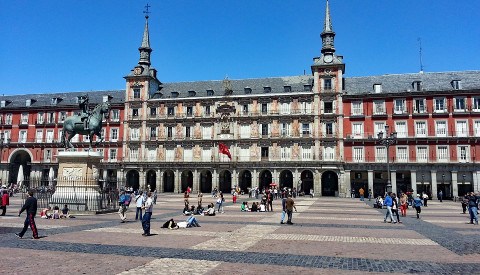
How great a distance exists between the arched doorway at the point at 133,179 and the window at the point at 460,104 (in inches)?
1816

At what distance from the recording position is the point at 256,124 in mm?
51469

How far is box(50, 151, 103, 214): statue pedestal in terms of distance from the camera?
67.6ft

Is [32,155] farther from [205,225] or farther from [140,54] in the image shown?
[205,225]

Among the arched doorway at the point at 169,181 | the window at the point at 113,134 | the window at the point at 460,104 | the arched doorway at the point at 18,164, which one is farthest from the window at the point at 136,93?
the window at the point at 460,104

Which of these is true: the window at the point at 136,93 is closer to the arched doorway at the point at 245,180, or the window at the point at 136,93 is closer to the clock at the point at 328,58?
the arched doorway at the point at 245,180

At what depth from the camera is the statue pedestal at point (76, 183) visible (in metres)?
20.6

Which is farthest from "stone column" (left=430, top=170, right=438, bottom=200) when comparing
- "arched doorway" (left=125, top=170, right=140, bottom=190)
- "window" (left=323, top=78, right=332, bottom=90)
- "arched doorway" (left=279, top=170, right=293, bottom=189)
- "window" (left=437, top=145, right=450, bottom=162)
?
"arched doorway" (left=125, top=170, right=140, bottom=190)

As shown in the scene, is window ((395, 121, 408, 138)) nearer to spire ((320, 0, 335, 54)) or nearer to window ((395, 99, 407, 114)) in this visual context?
window ((395, 99, 407, 114))

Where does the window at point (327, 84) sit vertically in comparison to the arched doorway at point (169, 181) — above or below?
above

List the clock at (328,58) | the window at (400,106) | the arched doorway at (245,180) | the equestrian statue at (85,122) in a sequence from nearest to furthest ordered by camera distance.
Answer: the equestrian statue at (85,122), the window at (400,106), the clock at (328,58), the arched doorway at (245,180)

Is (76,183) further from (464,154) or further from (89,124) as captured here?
(464,154)

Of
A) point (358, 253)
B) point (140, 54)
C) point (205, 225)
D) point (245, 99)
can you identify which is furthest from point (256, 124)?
point (358, 253)

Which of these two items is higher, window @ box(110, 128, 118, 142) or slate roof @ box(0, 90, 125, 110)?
slate roof @ box(0, 90, 125, 110)

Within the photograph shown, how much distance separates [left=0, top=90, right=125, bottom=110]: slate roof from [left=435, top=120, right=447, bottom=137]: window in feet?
151
